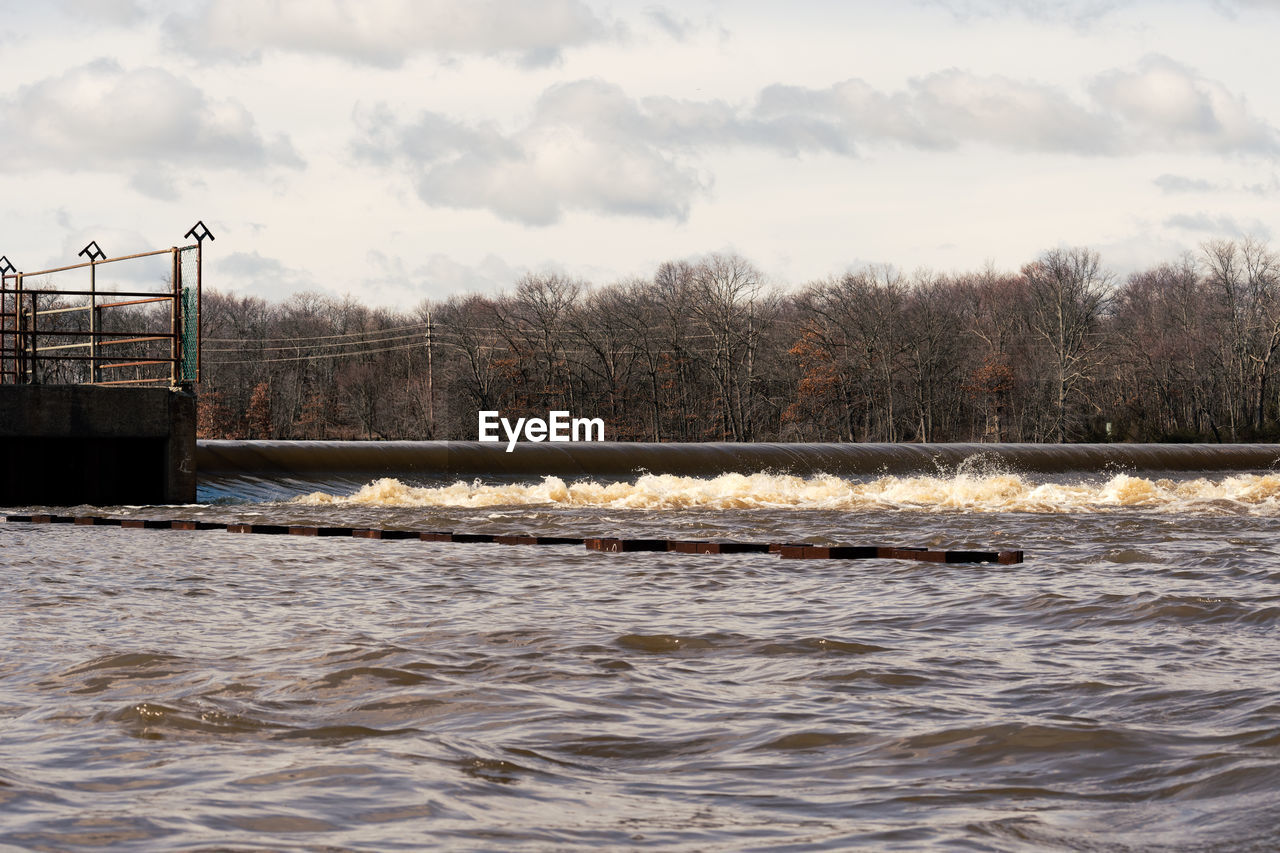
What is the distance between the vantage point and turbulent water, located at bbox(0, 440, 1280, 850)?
11.4 feet

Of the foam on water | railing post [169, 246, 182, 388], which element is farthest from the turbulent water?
railing post [169, 246, 182, 388]

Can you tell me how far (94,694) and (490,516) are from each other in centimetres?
1185

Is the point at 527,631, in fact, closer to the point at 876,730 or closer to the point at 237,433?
the point at 876,730

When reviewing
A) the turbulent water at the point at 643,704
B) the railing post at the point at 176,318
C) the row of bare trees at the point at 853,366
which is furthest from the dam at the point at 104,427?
the row of bare trees at the point at 853,366

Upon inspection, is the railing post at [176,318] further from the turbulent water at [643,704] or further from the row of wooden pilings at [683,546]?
the turbulent water at [643,704]

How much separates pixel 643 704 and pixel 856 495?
1501cm

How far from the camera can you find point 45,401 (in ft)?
62.7

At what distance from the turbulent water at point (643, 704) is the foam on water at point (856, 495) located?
7307 mm

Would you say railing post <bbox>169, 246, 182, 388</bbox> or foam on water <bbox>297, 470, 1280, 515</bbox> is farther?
railing post <bbox>169, 246, 182, 388</bbox>

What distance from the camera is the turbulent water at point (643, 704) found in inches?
137

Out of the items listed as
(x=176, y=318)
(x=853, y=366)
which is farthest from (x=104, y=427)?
(x=853, y=366)

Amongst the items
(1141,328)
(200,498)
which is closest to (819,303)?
(1141,328)

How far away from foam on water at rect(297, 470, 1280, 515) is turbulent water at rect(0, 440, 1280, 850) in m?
7.31

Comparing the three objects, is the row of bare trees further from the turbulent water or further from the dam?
the turbulent water
